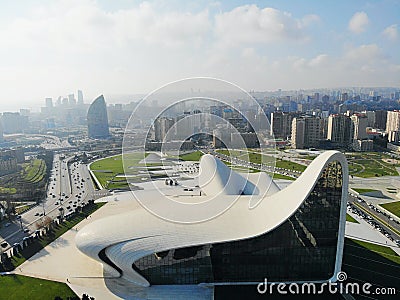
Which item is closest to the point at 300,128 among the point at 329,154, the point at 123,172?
the point at 123,172

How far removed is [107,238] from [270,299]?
6.75 meters

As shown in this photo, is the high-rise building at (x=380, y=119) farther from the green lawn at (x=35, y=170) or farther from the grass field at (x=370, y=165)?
the green lawn at (x=35, y=170)

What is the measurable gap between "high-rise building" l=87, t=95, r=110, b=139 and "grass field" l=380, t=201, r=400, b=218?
198 feet

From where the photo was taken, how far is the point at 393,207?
71.2ft

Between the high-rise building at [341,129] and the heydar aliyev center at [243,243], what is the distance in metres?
42.8

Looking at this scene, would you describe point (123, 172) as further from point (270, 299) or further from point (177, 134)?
point (270, 299)

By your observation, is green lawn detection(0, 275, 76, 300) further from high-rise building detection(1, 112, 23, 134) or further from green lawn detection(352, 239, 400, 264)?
high-rise building detection(1, 112, 23, 134)

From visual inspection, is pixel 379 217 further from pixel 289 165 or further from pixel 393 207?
pixel 289 165

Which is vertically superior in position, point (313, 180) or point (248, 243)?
point (313, 180)

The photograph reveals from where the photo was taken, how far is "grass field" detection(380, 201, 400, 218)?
20742 millimetres

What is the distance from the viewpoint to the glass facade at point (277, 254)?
11328 millimetres

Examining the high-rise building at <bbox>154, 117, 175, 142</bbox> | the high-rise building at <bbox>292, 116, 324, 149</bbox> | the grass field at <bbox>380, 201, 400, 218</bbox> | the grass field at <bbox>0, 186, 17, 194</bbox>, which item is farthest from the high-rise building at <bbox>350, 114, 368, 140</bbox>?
the grass field at <bbox>0, 186, 17, 194</bbox>

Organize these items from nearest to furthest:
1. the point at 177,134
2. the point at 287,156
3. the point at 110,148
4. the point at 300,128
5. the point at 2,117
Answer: the point at 177,134
the point at 287,156
the point at 300,128
the point at 110,148
the point at 2,117

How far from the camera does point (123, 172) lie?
112ft
